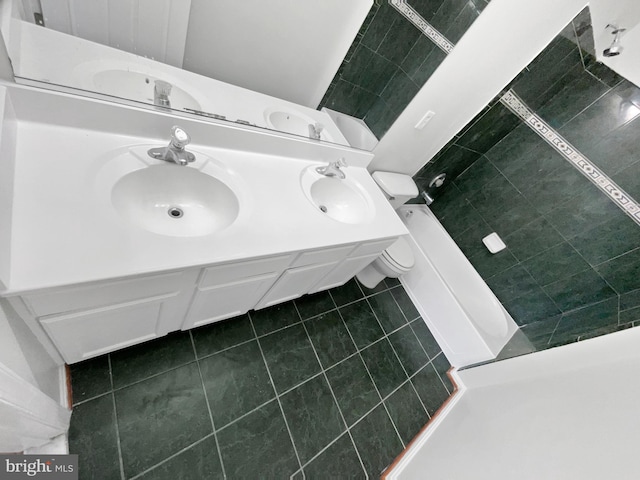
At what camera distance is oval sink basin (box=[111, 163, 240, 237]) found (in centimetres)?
87

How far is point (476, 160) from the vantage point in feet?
7.02

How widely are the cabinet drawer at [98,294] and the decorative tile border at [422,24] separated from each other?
5.09ft

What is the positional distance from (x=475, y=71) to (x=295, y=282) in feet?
5.53

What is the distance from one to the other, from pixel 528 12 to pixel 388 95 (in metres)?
0.84

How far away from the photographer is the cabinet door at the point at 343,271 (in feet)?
4.74

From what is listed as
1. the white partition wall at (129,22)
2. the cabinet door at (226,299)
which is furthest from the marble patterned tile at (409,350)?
→ the white partition wall at (129,22)

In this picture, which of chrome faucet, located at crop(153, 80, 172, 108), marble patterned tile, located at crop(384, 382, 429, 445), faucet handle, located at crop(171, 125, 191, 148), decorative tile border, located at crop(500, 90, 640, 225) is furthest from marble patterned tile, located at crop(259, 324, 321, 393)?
decorative tile border, located at crop(500, 90, 640, 225)

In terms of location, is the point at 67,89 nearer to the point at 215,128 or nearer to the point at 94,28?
the point at 94,28

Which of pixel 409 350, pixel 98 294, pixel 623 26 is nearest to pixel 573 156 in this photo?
pixel 623 26

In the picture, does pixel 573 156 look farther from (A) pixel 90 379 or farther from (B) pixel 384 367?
(A) pixel 90 379

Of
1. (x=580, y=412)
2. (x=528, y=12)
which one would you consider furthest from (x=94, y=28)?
(x=580, y=412)

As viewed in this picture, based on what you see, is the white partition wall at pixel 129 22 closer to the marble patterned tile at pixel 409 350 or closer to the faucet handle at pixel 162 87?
the faucet handle at pixel 162 87

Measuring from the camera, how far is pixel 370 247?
4.52ft

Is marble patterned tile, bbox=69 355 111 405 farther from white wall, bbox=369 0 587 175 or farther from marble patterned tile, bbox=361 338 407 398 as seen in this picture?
white wall, bbox=369 0 587 175
